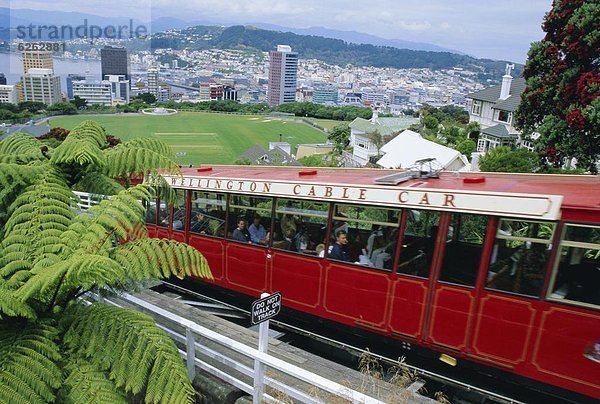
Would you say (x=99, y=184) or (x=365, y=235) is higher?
(x=99, y=184)

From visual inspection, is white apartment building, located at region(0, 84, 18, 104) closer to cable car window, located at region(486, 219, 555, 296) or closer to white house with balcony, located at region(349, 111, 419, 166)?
white house with balcony, located at region(349, 111, 419, 166)

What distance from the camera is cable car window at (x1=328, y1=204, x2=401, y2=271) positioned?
258 inches


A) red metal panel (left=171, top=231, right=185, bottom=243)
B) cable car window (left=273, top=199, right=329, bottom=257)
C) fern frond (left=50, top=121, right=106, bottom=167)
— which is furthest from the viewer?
red metal panel (left=171, top=231, right=185, bottom=243)

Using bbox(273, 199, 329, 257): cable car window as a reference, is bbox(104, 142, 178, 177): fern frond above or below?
above

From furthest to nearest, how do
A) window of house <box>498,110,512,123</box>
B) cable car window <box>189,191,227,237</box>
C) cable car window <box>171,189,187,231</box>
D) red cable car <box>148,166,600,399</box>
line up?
window of house <box>498,110,512,123</box> → cable car window <box>171,189,187,231</box> → cable car window <box>189,191,227,237</box> → red cable car <box>148,166,600,399</box>

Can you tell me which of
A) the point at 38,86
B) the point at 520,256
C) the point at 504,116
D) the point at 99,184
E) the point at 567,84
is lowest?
the point at 38,86

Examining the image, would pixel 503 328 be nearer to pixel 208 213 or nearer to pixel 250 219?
pixel 250 219

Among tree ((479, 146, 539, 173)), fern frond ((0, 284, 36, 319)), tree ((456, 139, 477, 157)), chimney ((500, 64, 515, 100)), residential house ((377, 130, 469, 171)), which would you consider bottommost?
tree ((456, 139, 477, 157))

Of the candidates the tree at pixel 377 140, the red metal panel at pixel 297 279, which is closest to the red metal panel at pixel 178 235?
the red metal panel at pixel 297 279

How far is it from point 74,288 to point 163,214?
190 inches

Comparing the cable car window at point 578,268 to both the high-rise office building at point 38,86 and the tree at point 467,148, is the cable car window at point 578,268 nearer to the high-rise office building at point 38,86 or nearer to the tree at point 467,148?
the tree at point 467,148

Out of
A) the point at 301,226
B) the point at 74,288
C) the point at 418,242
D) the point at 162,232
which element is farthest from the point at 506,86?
the point at 74,288

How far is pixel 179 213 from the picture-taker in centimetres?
905

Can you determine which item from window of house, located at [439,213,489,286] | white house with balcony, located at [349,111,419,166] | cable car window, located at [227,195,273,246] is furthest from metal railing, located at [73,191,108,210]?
white house with balcony, located at [349,111,419,166]
